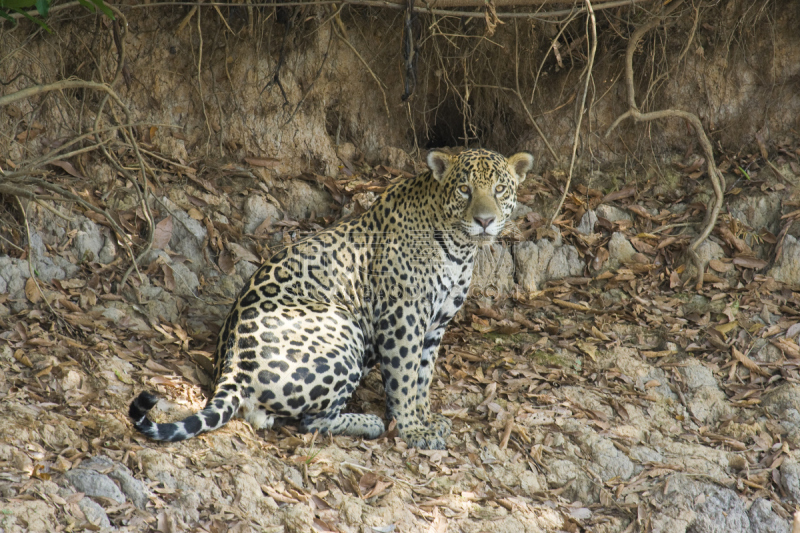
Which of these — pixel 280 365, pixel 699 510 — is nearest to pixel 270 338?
pixel 280 365

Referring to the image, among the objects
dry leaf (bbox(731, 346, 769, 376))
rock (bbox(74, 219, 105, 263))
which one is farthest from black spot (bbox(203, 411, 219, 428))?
dry leaf (bbox(731, 346, 769, 376))

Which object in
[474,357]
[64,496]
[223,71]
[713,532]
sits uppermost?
[223,71]

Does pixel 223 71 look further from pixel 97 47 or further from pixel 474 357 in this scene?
pixel 474 357

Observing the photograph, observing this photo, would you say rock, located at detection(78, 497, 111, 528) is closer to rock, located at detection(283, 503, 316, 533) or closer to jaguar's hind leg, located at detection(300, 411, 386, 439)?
rock, located at detection(283, 503, 316, 533)

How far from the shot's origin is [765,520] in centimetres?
568

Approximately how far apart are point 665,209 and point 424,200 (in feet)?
12.6

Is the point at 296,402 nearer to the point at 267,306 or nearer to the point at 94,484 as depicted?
the point at 267,306

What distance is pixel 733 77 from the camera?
28.9 ft

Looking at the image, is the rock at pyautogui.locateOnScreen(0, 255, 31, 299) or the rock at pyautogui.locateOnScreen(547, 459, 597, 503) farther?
the rock at pyautogui.locateOnScreen(0, 255, 31, 299)

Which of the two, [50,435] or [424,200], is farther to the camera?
[424,200]

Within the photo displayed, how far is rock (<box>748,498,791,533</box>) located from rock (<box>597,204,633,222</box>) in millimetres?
3813

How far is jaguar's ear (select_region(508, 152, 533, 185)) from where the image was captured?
21.0 ft

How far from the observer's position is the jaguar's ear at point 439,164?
6.07m

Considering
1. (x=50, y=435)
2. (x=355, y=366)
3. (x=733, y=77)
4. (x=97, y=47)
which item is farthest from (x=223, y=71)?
(x=733, y=77)
